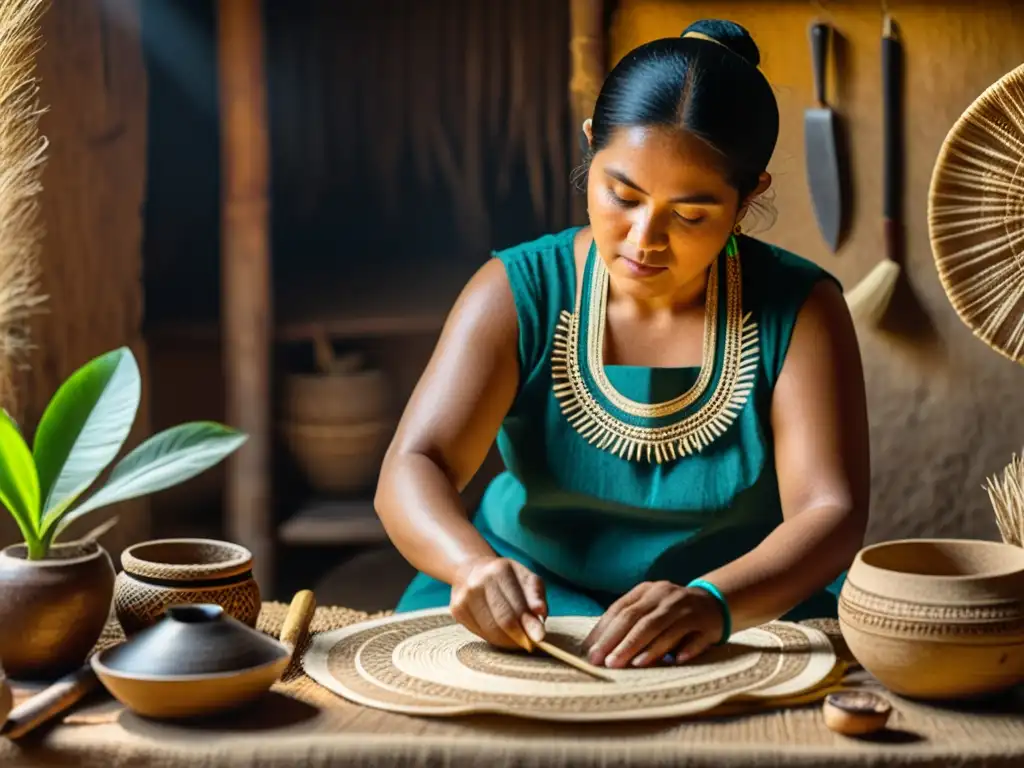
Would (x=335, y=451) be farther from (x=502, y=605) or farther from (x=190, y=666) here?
(x=190, y=666)

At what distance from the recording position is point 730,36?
68.2 inches

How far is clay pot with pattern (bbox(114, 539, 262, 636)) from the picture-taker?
1515 millimetres

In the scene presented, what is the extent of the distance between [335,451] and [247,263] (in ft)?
1.60

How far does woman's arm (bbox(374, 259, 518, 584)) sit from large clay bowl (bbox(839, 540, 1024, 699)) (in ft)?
1.49

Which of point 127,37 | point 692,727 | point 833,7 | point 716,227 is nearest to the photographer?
point 692,727

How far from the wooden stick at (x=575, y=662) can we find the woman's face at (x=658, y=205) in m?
0.48

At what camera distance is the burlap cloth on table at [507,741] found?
4.10 ft

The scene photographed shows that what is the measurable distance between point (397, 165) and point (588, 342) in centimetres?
185

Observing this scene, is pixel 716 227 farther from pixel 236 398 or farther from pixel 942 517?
pixel 236 398

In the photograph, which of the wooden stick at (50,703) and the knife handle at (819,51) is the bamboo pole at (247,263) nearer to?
the knife handle at (819,51)

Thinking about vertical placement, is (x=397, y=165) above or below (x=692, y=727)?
above

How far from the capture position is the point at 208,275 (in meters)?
3.65

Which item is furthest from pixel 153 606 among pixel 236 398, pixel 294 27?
pixel 294 27

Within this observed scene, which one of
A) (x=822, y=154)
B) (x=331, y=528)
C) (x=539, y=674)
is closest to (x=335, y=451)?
(x=331, y=528)
